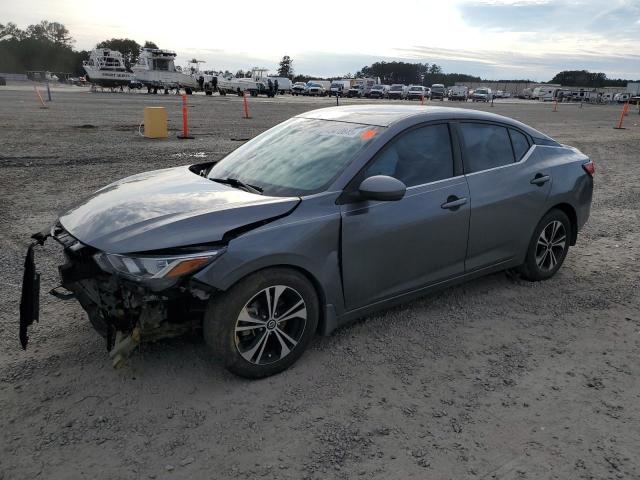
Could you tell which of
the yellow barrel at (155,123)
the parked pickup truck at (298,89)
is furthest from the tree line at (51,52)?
the yellow barrel at (155,123)

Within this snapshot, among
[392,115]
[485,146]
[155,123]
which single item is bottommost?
[155,123]

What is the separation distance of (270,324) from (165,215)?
92cm

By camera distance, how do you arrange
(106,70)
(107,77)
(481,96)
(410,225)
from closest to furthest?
(410,225)
(107,77)
(106,70)
(481,96)

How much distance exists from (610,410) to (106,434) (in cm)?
285

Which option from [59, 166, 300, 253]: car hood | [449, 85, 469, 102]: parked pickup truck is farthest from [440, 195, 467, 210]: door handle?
[449, 85, 469, 102]: parked pickup truck

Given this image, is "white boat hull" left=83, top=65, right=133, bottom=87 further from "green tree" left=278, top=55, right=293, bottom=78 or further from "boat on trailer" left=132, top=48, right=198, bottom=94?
"green tree" left=278, top=55, right=293, bottom=78

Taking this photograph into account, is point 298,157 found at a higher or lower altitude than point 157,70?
lower

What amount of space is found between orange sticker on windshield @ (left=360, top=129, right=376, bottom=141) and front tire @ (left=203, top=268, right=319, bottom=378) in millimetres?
1173

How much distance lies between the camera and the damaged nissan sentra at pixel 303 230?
294 cm

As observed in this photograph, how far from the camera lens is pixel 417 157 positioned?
3.90 meters

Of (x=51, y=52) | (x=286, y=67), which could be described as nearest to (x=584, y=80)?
(x=286, y=67)

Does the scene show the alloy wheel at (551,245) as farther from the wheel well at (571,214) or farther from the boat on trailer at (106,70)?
the boat on trailer at (106,70)

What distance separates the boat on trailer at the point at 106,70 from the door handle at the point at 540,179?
53823 mm

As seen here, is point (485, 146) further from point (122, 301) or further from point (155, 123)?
point (155, 123)
